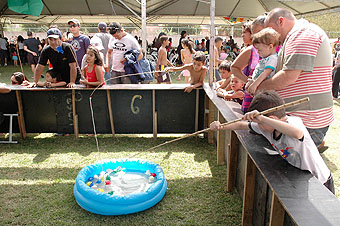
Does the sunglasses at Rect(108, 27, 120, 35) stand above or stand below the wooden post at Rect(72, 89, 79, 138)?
above

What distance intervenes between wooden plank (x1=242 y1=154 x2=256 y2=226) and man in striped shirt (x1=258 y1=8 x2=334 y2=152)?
22.2 inches

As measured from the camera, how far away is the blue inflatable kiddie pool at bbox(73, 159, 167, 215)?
9.44ft

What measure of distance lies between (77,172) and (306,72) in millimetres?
3067

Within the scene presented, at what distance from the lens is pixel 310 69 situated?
204cm

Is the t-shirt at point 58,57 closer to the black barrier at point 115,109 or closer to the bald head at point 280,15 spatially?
the black barrier at point 115,109

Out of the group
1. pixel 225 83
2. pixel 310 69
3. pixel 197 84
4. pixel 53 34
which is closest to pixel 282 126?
pixel 310 69

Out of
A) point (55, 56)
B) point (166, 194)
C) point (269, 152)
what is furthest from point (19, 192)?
point (269, 152)

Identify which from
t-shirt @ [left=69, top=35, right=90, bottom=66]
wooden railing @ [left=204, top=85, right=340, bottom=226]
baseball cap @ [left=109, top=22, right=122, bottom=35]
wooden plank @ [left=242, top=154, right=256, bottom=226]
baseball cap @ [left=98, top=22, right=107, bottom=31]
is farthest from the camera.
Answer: baseball cap @ [left=98, top=22, right=107, bottom=31]

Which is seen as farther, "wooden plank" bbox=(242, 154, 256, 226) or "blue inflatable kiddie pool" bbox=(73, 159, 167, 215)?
"blue inflatable kiddie pool" bbox=(73, 159, 167, 215)

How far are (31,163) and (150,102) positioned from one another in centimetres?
216

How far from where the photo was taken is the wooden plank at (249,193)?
8.13ft

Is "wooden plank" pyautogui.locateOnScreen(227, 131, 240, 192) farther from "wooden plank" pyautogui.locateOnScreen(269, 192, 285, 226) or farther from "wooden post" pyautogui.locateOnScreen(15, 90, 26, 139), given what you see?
"wooden post" pyautogui.locateOnScreen(15, 90, 26, 139)

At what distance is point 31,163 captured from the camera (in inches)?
165

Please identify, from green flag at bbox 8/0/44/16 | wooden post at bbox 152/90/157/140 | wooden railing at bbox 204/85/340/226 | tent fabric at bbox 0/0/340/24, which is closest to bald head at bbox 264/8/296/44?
wooden railing at bbox 204/85/340/226
